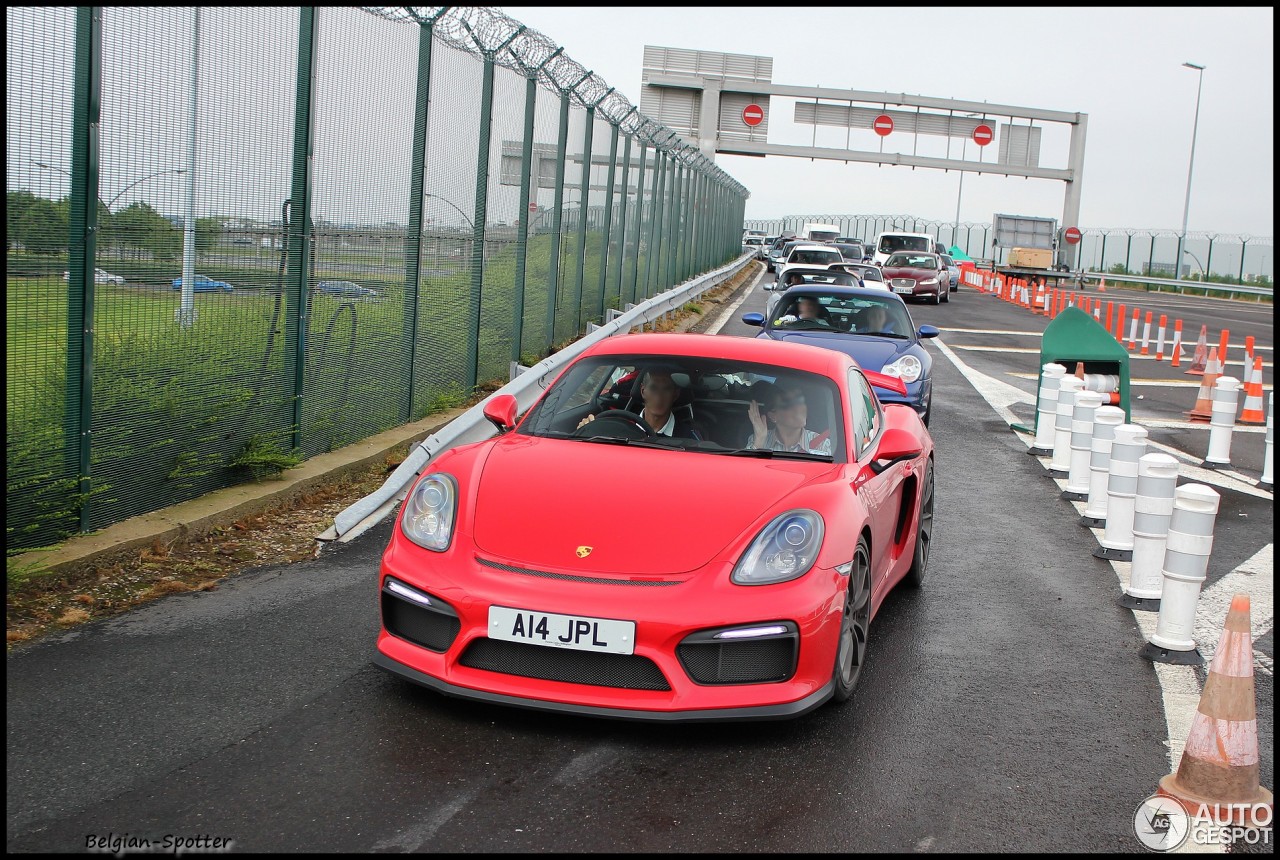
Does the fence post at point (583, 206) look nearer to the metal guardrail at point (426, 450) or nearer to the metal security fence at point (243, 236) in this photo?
the metal security fence at point (243, 236)

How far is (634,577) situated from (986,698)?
170cm

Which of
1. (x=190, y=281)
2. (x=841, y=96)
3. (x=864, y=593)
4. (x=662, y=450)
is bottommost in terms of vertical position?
(x=864, y=593)

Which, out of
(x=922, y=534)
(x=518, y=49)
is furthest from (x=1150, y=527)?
(x=518, y=49)

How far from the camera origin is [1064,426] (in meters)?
11.7

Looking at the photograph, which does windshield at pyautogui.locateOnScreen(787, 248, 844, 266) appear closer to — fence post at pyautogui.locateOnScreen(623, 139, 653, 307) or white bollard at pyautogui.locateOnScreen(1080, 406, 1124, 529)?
fence post at pyautogui.locateOnScreen(623, 139, 653, 307)

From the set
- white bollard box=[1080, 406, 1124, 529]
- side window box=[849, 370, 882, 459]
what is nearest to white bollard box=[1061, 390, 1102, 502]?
white bollard box=[1080, 406, 1124, 529]

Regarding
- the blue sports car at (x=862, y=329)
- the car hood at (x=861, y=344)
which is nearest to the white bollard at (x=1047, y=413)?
the blue sports car at (x=862, y=329)

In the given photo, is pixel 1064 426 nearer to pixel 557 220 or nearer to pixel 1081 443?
pixel 1081 443

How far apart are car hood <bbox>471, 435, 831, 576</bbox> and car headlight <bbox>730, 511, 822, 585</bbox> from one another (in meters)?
0.09

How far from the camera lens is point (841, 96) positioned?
6212 cm

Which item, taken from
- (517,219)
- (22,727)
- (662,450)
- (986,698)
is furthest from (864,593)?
(517,219)

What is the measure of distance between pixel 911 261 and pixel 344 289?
33.3 m

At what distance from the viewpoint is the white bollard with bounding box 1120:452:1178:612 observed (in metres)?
6.77

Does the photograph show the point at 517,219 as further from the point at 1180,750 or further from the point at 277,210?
the point at 1180,750
